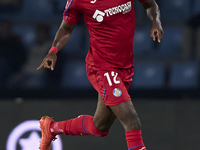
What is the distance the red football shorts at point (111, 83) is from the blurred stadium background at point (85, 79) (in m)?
0.93

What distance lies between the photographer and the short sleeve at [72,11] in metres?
3.26

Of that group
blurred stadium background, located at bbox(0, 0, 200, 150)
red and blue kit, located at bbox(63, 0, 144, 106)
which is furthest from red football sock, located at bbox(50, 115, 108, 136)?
blurred stadium background, located at bbox(0, 0, 200, 150)

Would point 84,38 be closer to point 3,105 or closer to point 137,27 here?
point 137,27

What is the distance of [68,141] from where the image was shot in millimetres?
4238

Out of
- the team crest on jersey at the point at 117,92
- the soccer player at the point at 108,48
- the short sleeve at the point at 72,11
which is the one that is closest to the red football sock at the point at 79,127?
the soccer player at the point at 108,48

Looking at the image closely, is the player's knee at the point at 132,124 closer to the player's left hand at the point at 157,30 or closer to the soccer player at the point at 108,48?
the soccer player at the point at 108,48

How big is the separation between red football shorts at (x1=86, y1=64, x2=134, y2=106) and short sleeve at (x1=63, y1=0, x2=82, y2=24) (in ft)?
1.35

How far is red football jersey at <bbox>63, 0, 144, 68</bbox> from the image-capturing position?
3180mm

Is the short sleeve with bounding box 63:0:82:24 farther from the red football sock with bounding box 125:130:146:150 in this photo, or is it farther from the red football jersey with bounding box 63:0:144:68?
the red football sock with bounding box 125:130:146:150

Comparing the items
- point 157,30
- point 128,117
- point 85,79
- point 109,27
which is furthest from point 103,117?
point 85,79

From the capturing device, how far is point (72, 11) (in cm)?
331

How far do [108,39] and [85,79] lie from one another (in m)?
1.09

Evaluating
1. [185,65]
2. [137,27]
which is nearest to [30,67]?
[137,27]

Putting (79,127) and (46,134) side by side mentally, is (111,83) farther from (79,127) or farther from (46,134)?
(46,134)
